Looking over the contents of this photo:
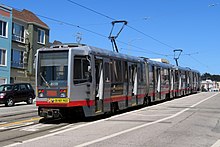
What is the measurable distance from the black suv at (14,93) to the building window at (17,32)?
1425 cm

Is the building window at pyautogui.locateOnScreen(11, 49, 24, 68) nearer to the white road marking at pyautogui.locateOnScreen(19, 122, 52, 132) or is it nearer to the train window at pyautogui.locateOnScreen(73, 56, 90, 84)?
the train window at pyautogui.locateOnScreen(73, 56, 90, 84)

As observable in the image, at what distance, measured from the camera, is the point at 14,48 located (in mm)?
40125

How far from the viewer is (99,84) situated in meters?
14.6

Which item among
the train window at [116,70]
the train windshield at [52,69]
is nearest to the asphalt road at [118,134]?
the train windshield at [52,69]

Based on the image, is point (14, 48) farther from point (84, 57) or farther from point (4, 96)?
point (84, 57)

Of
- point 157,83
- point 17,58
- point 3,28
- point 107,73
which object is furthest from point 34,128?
point 17,58

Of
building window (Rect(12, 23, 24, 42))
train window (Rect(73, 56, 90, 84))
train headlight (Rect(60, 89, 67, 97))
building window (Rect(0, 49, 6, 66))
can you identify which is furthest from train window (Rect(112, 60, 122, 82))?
building window (Rect(12, 23, 24, 42))

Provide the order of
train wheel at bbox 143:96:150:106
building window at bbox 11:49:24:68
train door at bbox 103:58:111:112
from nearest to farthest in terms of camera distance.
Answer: train door at bbox 103:58:111:112
train wheel at bbox 143:96:150:106
building window at bbox 11:49:24:68

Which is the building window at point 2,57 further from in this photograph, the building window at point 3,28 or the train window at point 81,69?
the train window at point 81,69

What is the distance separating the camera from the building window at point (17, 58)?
1575 inches

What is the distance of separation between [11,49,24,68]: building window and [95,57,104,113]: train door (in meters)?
27.4

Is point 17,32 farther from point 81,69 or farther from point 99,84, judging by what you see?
point 81,69

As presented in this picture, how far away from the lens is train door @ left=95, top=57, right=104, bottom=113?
1426 centimetres

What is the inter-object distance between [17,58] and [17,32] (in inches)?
123
